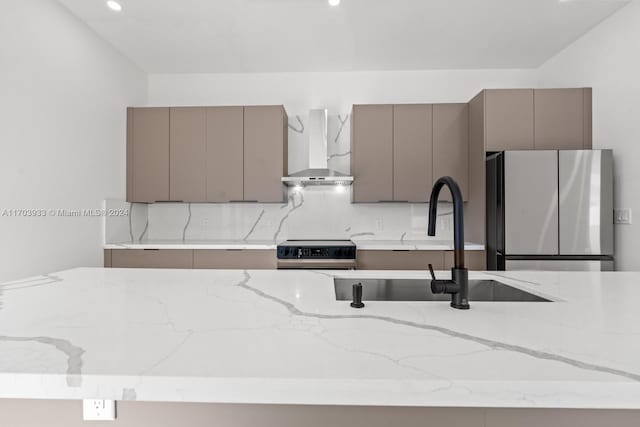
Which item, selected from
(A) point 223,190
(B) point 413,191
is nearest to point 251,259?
(A) point 223,190

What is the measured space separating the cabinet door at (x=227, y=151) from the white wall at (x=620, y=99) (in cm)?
307

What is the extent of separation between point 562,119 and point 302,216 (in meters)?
2.51

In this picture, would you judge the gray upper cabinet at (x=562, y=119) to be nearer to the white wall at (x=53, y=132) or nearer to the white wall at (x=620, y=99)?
the white wall at (x=620, y=99)

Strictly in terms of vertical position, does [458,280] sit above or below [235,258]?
above

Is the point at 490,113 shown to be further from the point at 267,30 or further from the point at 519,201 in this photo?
the point at 267,30

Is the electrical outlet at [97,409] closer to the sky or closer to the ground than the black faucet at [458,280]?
closer to the ground

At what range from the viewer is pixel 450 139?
10.9 feet

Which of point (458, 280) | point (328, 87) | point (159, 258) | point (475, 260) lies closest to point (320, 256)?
point (475, 260)

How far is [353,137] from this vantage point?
3393mm

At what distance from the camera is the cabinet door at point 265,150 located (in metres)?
3.37

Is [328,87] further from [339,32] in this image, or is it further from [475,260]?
[475,260]

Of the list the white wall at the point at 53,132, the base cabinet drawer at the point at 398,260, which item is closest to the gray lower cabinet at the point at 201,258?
the white wall at the point at 53,132

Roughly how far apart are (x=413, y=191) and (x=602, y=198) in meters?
1.43

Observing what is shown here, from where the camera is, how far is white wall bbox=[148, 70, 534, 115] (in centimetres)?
362
